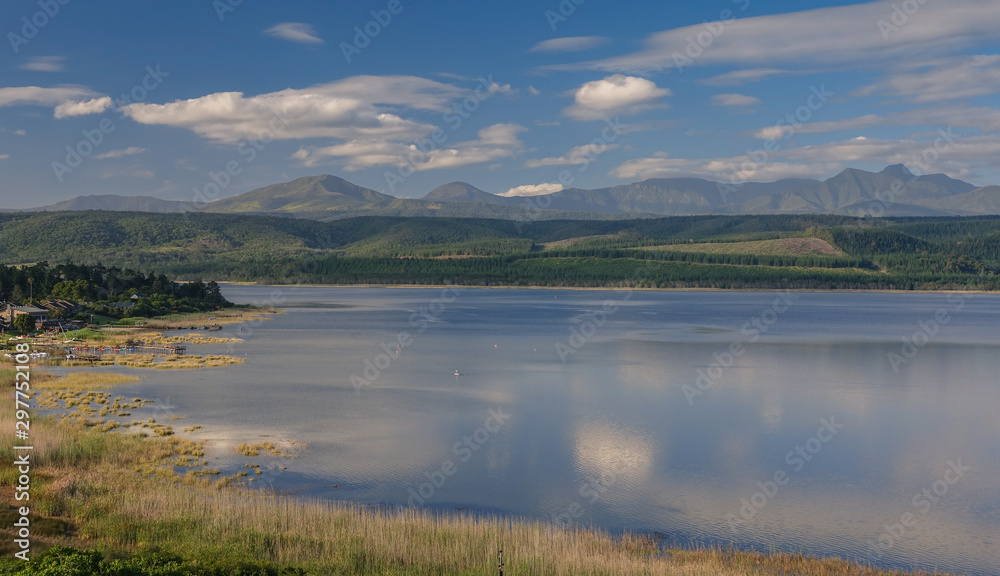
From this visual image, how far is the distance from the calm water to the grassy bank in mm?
2005

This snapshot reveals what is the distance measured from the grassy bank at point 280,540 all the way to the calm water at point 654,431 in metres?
2.01

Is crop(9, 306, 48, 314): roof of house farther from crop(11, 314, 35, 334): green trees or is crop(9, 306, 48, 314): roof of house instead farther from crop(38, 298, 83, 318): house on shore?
crop(11, 314, 35, 334): green trees

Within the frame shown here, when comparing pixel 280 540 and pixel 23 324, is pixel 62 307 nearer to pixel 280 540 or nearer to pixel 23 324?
pixel 23 324

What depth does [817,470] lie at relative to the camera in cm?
2867

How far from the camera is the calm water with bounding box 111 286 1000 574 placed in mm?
22891

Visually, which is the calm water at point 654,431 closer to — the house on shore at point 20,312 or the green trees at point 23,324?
the green trees at point 23,324

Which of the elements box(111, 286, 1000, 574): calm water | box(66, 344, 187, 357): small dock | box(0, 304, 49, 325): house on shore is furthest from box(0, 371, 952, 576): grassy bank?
box(0, 304, 49, 325): house on shore

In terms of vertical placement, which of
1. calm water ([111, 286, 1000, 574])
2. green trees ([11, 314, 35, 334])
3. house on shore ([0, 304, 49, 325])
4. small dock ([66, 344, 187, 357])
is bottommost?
calm water ([111, 286, 1000, 574])

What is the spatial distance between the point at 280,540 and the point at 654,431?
67.9 feet

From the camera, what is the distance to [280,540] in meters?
17.8

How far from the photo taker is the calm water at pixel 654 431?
901 inches

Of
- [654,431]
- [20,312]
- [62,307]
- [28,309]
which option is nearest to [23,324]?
[20,312]

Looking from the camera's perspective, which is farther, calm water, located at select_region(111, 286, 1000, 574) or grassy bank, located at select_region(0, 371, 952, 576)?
calm water, located at select_region(111, 286, 1000, 574)

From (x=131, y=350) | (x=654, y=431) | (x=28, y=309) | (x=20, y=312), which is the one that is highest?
(x=28, y=309)
